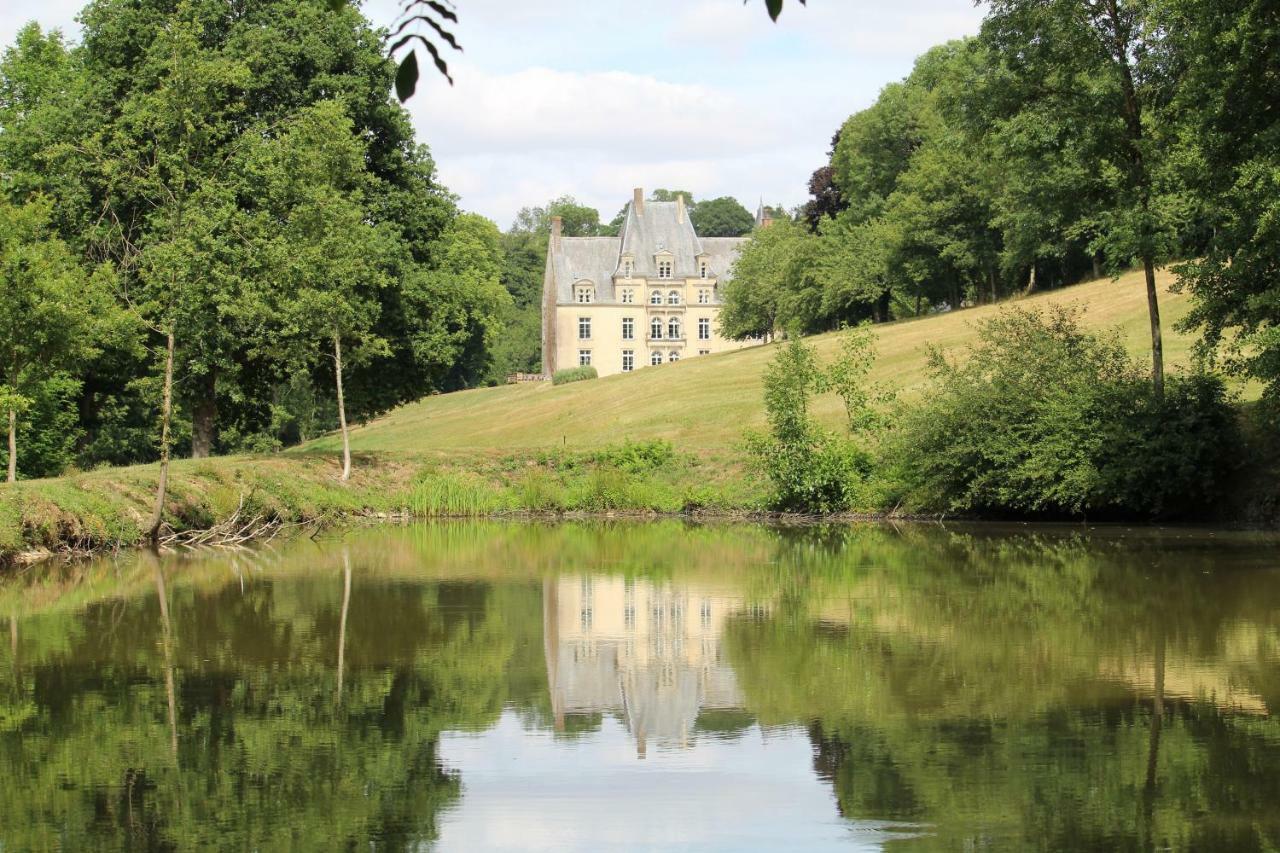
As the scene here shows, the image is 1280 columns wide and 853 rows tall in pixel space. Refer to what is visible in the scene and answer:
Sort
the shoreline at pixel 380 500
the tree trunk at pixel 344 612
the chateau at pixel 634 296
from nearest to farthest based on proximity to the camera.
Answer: the tree trunk at pixel 344 612 < the shoreline at pixel 380 500 < the chateau at pixel 634 296

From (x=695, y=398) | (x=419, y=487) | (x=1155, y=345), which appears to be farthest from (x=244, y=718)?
(x=695, y=398)

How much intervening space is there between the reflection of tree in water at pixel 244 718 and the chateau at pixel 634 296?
9490 centimetres

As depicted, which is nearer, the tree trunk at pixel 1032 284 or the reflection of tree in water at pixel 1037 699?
the reflection of tree in water at pixel 1037 699

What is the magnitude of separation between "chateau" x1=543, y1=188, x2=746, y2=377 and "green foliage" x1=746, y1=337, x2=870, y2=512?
75.7 m

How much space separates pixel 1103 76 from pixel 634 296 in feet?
272

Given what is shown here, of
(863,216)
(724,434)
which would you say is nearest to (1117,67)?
(724,434)

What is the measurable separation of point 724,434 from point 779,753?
38663mm

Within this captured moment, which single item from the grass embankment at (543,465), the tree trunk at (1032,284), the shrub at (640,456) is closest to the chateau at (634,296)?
the grass embankment at (543,465)

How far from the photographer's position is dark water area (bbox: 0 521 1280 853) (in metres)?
9.15

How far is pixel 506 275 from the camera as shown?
451ft

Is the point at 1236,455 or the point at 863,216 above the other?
the point at 863,216

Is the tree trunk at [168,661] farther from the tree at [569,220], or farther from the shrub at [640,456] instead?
the tree at [569,220]

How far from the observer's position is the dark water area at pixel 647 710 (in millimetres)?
9148

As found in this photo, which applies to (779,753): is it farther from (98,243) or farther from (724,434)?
(724,434)
